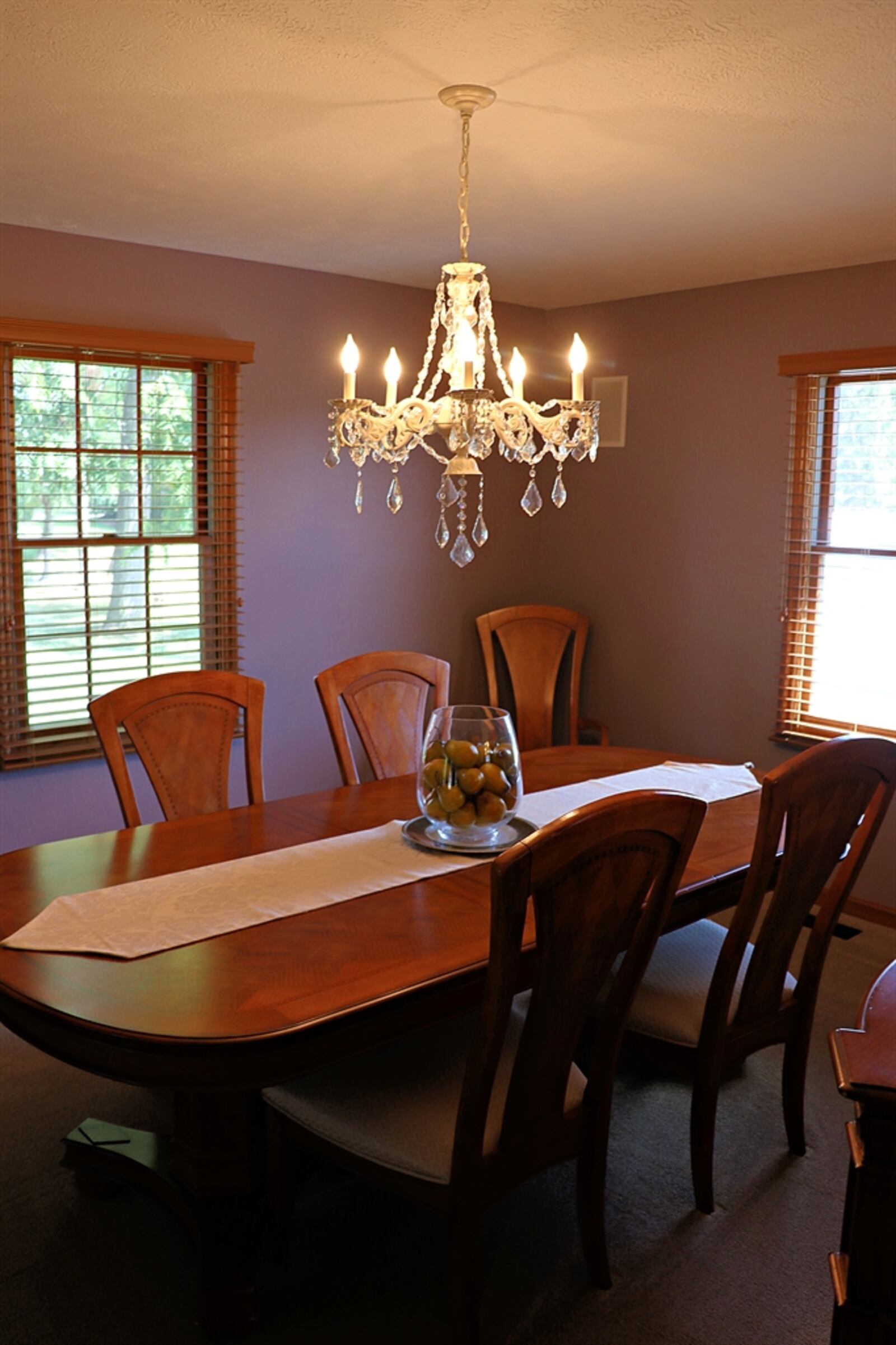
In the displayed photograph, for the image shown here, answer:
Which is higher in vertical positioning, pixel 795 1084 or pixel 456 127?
pixel 456 127

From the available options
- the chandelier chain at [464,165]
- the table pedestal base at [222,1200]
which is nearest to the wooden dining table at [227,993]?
the table pedestal base at [222,1200]

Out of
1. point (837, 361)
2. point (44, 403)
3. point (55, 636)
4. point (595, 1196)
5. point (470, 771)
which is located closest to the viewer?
point (595, 1196)

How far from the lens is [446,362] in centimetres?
262

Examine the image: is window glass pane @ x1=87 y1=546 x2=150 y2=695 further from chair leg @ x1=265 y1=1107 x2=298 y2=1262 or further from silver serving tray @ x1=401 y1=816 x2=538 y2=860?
chair leg @ x1=265 y1=1107 x2=298 y2=1262

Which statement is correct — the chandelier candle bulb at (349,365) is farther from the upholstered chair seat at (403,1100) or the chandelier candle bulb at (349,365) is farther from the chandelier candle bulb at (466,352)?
the upholstered chair seat at (403,1100)

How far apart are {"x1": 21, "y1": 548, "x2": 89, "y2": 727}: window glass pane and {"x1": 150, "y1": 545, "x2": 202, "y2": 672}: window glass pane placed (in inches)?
10.8

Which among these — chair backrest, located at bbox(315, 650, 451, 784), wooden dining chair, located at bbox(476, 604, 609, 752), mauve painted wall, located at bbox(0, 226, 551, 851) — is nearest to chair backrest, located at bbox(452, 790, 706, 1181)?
chair backrest, located at bbox(315, 650, 451, 784)

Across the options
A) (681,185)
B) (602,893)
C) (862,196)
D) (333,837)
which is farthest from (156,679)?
(862,196)

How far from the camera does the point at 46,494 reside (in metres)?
3.85

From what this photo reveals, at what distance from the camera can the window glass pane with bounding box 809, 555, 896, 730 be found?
4.05 meters

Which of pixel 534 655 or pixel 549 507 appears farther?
pixel 549 507

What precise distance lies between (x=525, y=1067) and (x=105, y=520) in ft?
9.13

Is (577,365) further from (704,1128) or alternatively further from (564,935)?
(704,1128)

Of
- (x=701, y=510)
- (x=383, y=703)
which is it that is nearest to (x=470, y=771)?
(x=383, y=703)
